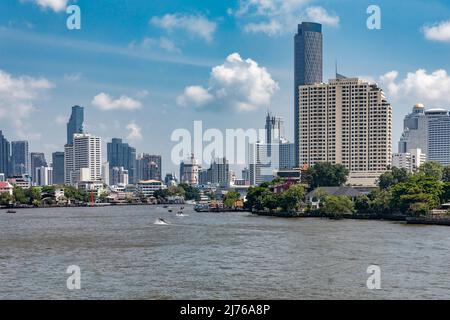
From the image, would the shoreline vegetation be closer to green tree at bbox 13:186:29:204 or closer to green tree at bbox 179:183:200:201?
green tree at bbox 13:186:29:204

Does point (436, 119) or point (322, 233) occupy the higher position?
point (436, 119)

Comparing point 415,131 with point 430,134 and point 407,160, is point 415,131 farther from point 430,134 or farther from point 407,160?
point 407,160

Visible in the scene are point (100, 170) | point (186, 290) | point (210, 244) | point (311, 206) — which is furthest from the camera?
point (100, 170)

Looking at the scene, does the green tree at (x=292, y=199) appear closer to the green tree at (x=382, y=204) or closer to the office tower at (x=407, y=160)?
the green tree at (x=382, y=204)

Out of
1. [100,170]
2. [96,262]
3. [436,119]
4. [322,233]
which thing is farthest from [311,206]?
[100,170]

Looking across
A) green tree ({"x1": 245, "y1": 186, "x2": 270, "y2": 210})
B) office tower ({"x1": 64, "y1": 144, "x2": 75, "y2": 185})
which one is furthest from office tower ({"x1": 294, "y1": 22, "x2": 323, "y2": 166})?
green tree ({"x1": 245, "y1": 186, "x2": 270, "y2": 210})

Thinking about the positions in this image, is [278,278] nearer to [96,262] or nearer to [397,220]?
[96,262]
